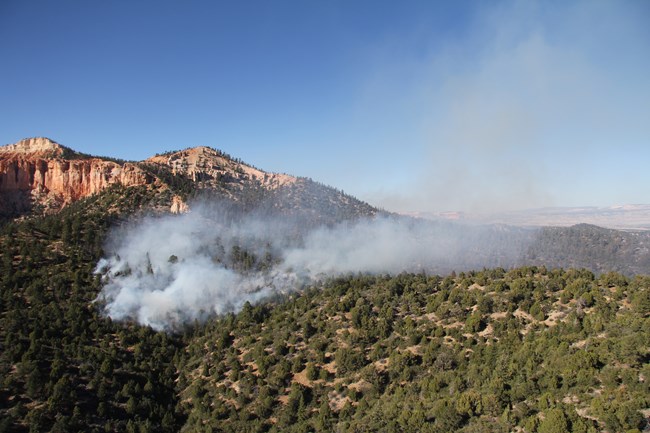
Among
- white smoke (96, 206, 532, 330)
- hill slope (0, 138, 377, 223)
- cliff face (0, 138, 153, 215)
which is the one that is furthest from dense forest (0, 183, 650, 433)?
cliff face (0, 138, 153, 215)

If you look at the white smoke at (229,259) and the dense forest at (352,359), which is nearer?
the dense forest at (352,359)

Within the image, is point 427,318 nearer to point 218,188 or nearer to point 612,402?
point 612,402

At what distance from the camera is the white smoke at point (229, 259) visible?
71.8m

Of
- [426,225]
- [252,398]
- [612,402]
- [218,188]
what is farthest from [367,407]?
[426,225]

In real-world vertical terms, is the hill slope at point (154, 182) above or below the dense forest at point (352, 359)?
above

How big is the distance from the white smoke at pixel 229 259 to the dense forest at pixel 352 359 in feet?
19.7

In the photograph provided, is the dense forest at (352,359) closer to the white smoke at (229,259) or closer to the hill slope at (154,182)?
Result: the white smoke at (229,259)

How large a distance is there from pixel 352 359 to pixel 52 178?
12567cm

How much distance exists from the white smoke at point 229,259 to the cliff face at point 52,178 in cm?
2934

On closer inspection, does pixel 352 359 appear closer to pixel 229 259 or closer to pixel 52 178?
pixel 229 259

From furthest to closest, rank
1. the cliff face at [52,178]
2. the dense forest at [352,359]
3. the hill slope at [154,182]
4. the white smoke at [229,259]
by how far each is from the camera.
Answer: the cliff face at [52,178], the hill slope at [154,182], the white smoke at [229,259], the dense forest at [352,359]

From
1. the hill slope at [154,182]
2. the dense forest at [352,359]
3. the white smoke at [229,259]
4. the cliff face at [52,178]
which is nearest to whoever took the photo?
the dense forest at [352,359]

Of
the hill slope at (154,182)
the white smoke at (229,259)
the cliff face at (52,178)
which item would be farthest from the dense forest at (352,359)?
the cliff face at (52,178)

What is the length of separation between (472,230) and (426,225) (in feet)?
94.2
